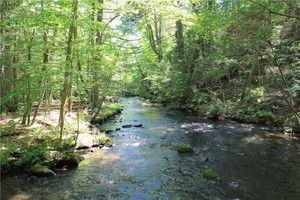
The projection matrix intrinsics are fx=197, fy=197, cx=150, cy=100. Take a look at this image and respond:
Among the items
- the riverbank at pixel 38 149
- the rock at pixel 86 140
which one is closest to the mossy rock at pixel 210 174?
the riverbank at pixel 38 149

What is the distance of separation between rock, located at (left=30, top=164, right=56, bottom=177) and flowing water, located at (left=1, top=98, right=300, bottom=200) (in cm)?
19

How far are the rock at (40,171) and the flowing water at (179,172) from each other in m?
0.19

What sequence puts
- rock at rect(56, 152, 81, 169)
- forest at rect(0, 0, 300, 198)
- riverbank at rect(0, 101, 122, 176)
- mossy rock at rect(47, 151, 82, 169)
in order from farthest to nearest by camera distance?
1. rock at rect(56, 152, 81, 169)
2. mossy rock at rect(47, 151, 82, 169)
3. forest at rect(0, 0, 300, 198)
4. riverbank at rect(0, 101, 122, 176)

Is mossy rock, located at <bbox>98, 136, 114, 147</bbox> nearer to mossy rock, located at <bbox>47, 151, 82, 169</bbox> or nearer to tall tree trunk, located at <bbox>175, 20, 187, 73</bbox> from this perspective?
mossy rock, located at <bbox>47, 151, 82, 169</bbox>

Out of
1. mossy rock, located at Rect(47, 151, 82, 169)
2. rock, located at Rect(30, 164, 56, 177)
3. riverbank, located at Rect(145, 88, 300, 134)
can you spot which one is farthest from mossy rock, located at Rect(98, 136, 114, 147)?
riverbank, located at Rect(145, 88, 300, 134)

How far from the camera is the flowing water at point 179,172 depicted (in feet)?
16.4

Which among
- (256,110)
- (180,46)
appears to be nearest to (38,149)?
(256,110)

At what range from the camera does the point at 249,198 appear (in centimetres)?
477

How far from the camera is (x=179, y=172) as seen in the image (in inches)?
247

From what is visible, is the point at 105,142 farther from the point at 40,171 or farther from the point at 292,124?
the point at 292,124

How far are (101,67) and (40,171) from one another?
5798 mm

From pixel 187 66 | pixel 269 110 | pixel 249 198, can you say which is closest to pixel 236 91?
pixel 269 110

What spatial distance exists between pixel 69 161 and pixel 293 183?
669 cm

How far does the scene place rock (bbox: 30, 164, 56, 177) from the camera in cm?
566
